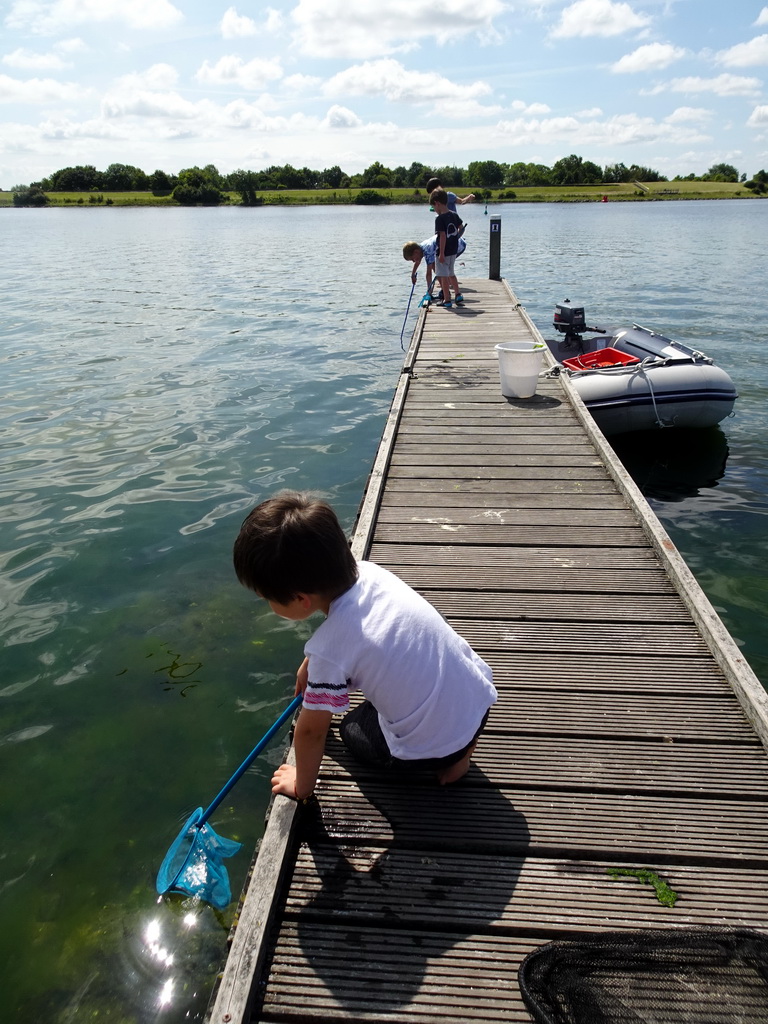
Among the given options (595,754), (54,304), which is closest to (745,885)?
(595,754)

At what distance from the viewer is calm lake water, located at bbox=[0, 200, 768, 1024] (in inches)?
119

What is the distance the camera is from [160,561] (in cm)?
595

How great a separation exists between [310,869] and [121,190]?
143m

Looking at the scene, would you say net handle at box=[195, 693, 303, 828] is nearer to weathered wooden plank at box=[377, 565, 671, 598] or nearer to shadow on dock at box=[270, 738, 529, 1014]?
shadow on dock at box=[270, 738, 529, 1014]

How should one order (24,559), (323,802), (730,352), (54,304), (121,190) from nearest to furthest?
(323,802), (24,559), (730,352), (54,304), (121,190)

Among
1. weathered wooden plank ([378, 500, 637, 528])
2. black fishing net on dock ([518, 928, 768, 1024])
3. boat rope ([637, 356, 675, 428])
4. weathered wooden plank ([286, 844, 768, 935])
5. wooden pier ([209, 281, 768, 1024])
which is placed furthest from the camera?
boat rope ([637, 356, 675, 428])

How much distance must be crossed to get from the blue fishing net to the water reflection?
19.1ft

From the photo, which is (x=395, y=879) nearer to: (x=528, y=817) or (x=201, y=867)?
(x=528, y=817)

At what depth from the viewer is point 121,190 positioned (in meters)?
Result: 124

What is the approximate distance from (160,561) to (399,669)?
4.32 meters

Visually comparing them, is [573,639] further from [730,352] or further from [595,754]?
[730,352]

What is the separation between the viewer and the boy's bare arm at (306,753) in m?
2.12

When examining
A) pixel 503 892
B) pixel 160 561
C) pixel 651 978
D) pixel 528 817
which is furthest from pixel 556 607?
pixel 160 561

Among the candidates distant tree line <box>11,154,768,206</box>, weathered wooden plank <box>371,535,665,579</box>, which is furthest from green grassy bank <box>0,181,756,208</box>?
weathered wooden plank <box>371,535,665,579</box>
